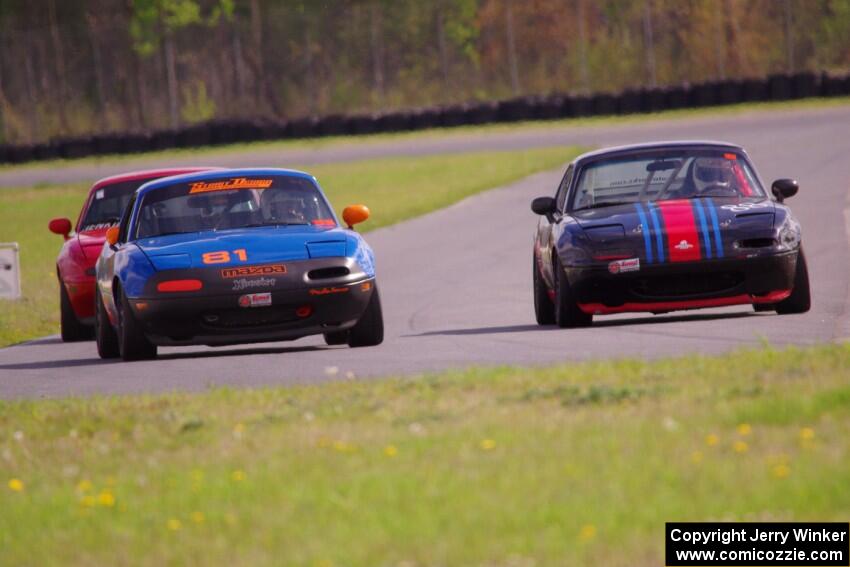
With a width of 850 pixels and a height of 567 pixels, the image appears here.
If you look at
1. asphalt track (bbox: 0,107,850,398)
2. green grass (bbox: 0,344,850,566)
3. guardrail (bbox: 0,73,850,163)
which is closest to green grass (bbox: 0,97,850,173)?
guardrail (bbox: 0,73,850,163)

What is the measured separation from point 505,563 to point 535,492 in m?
0.88

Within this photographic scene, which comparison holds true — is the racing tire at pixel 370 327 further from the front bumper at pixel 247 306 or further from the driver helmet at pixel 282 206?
the driver helmet at pixel 282 206

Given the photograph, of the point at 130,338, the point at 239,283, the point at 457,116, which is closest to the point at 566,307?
the point at 239,283

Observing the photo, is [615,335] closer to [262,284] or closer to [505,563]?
[262,284]

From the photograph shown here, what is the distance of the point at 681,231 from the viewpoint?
1140 centimetres

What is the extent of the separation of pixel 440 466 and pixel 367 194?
92.0 feet

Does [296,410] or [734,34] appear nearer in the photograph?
[296,410]

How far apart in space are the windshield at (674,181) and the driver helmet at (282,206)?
2.02m

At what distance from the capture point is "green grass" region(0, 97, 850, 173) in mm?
49188

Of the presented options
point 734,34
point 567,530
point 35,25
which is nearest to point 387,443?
point 567,530

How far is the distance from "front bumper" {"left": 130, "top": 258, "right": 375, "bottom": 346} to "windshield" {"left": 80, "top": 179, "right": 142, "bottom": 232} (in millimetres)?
4226

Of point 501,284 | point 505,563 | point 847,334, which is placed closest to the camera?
point 505,563

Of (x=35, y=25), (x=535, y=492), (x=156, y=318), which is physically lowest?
(x=35, y=25)

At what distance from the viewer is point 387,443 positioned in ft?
22.1
